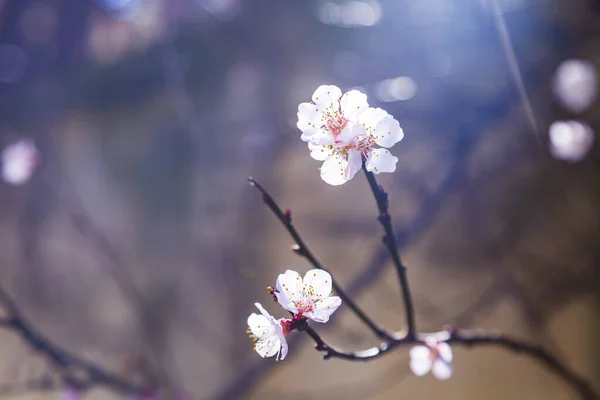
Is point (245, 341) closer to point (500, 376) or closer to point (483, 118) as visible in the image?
point (500, 376)

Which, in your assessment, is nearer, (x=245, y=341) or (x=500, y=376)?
(x=500, y=376)

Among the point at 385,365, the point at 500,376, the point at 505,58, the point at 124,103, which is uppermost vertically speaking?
the point at 124,103

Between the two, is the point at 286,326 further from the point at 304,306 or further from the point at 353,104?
the point at 353,104

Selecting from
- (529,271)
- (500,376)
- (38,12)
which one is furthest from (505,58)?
(38,12)

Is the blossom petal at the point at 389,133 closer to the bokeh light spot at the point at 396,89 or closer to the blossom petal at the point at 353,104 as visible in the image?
the blossom petal at the point at 353,104

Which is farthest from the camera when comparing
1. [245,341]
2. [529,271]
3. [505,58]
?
[245,341]

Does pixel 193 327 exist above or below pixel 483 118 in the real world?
below

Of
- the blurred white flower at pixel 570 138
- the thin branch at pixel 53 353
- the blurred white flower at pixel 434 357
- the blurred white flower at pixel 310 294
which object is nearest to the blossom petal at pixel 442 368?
the blurred white flower at pixel 434 357

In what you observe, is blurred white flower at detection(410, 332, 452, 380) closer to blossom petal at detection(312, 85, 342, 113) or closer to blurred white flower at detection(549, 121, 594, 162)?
blossom petal at detection(312, 85, 342, 113)
